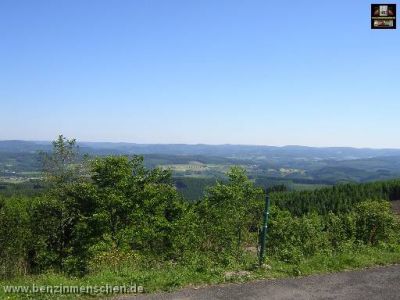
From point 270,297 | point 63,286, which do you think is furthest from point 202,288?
point 63,286

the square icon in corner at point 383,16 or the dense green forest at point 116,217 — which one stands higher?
the square icon in corner at point 383,16

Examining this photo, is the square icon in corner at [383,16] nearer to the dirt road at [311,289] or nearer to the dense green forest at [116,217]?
the dirt road at [311,289]

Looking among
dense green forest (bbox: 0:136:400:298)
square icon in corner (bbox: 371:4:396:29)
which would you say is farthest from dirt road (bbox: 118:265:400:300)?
dense green forest (bbox: 0:136:400:298)

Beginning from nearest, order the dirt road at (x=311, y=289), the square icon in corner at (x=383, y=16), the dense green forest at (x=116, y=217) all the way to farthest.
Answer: the dirt road at (x=311, y=289) → the square icon in corner at (x=383, y=16) → the dense green forest at (x=116, y=217)

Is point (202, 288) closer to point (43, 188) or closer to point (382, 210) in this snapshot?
point (43, 188)

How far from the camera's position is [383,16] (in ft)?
55.9

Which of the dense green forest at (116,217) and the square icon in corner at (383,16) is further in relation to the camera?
the dense green forest at (116,217)

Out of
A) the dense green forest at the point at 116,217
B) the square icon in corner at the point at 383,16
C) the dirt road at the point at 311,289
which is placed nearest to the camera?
the dirt road at the point at 311,289

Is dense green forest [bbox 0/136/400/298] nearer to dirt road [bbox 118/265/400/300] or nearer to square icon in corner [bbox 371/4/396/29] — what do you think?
dirt road [bbox 118/265/400/300]

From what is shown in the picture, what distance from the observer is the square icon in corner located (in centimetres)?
1691

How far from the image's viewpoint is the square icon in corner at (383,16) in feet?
55.5

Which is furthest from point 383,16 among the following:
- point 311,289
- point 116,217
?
point 116,217

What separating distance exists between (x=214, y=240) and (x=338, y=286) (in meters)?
28.5

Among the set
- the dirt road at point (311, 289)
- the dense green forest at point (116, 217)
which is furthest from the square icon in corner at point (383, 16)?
the dense green forest at point (116, 217)
